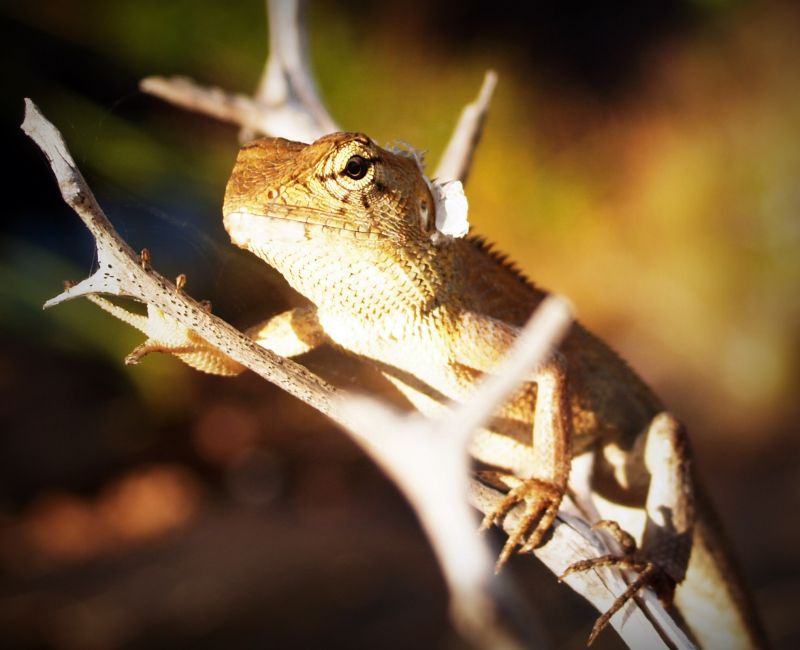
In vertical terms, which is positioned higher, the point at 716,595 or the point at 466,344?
the point at 466,344

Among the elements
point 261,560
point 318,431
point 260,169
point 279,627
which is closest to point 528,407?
point 260,169

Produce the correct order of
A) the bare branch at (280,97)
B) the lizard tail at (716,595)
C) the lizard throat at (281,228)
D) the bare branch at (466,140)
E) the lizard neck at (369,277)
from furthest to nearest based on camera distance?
the bare branch at (466,140), the bare branch at (280,97), the lizard tail at (716,595), the lizard neck at (369,277), the lizard throat at (281,228)

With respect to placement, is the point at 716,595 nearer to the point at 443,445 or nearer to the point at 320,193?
the point at 443,445

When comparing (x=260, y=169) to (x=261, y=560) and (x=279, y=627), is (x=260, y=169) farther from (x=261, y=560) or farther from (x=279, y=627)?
(x=261, y=560)

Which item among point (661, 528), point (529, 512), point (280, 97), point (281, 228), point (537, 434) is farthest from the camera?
point (280, 97)

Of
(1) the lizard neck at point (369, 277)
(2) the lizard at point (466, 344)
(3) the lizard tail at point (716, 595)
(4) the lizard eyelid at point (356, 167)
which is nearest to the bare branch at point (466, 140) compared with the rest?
(2) the lizard at point (466, 344)

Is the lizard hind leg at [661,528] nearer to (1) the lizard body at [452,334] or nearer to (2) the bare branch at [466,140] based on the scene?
(1) the lizard body at [452,334]

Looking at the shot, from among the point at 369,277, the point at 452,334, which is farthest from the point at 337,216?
the point at 452,334

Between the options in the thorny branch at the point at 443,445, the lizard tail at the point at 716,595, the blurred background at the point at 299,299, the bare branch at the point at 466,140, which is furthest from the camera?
the bare branch at the point at 466,140
